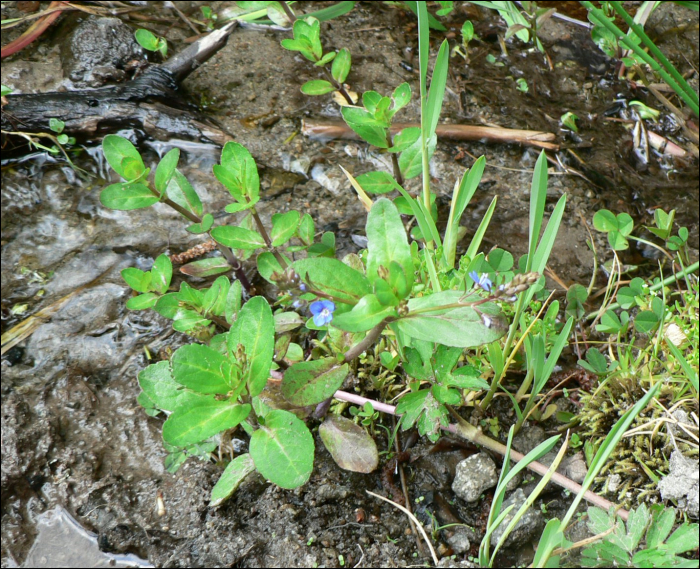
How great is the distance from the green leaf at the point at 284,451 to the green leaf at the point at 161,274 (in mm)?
718

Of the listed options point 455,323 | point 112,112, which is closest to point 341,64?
point 112,112

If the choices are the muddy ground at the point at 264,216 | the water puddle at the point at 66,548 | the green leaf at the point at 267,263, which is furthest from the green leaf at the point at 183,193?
the water puddle at the point at 66,548

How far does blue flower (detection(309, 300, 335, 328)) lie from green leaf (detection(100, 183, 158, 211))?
33.2 inches

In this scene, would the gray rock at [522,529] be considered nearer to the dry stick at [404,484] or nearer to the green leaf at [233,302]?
the dry stick at [404,484]

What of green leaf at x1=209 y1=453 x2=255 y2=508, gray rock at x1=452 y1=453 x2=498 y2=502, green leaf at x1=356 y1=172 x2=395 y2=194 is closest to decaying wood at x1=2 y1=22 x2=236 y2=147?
green leaf at x1=356 y1=172 x2=395 y2=194

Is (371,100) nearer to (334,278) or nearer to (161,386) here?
(334,278)


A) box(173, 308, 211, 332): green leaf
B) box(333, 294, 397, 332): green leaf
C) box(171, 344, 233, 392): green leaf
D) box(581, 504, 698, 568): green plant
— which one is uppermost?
box(333, 294, 397, 332): green leaf

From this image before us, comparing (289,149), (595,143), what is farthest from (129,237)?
(595,143)

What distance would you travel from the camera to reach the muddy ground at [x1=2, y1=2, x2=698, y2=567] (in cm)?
182

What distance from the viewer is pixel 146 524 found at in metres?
1.84

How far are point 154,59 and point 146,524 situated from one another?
2.50m

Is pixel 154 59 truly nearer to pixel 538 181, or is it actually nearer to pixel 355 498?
pixel 538 181

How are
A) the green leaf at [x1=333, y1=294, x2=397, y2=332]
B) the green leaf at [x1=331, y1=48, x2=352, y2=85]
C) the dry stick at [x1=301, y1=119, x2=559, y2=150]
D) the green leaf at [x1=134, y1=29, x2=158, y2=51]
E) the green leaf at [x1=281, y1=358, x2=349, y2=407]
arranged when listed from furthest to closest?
the green leaf at [x1=134, y1=29, x2=158, y2=51] < the dry stick at [x1=301, y1=119, x2=559, y2=150] < the green leaf at [x1=331, y1=48, x2=352, y2=85] < the green leaf at [x1=281, y1=358, x2=349, y2=407] < the green leaf at [x1=333, y1=294, x2=397, y2=332]

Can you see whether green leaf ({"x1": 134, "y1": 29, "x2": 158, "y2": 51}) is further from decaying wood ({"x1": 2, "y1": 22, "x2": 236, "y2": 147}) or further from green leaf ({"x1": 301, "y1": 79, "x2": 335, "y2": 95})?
green leaf ({"x1": 301, "y1": 79, "x2": 335, "y2": 95})
